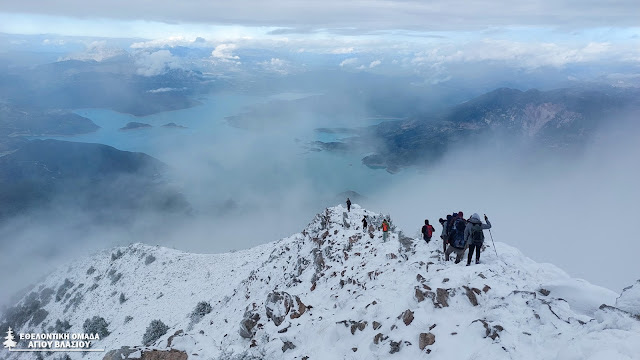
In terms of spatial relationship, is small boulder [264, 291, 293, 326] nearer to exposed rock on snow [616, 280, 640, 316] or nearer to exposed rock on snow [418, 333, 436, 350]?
exposed rock on snow [418, 333, 436, 350]

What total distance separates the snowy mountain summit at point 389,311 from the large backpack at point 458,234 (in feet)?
3.12

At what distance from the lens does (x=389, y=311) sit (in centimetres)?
1461

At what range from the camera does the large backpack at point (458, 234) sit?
16.2 meters

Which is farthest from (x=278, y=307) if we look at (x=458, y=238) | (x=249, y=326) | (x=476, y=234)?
(x=476, y=234)

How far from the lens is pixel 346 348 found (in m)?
13.9

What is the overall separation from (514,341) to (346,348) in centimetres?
599

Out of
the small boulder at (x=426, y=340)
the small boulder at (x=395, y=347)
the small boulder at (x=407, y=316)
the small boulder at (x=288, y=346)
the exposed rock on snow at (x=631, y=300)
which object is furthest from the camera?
the small boulder at (x=288, y=346)

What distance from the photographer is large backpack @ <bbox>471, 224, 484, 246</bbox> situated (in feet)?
49.9

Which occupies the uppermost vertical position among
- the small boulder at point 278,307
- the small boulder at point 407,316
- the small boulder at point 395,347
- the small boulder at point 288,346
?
the small boulder at point 407,316

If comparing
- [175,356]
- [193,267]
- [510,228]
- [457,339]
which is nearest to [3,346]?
[193,267]

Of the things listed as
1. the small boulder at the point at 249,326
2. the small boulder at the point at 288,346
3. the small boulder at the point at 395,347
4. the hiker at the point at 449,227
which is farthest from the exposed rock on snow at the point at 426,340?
the small boulder at the point at 249,326

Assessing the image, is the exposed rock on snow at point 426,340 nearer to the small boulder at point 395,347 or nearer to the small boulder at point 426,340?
the small boulder at point 426,340

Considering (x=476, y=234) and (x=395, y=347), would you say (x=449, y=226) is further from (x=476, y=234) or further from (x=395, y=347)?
(x=395, y=347)

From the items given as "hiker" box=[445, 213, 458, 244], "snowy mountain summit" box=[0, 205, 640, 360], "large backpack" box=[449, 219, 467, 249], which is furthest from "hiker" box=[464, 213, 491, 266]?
"hiker" box=[445, 213, 458, 244]
